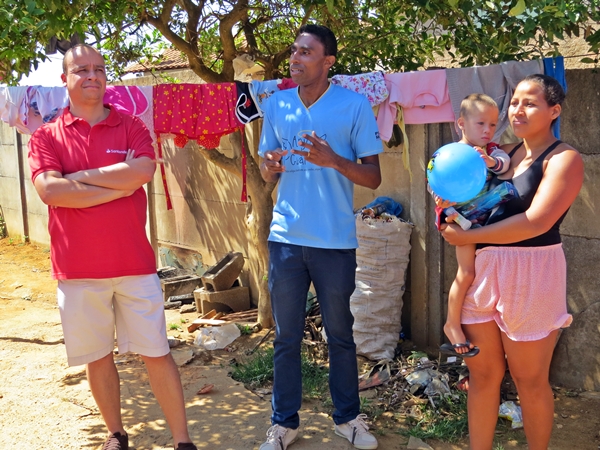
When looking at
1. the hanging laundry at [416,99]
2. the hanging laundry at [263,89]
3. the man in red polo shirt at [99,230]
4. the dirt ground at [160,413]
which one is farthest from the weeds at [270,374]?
the hanging laundry at [263,89]

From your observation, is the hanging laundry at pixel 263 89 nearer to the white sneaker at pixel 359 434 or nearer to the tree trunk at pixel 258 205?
the tree trunk at pixel 258 205

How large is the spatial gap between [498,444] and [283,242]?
5.54ft

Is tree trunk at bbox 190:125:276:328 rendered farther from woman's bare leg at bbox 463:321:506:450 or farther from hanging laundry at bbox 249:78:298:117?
woman's bare leg at bbox 463:321:506:450

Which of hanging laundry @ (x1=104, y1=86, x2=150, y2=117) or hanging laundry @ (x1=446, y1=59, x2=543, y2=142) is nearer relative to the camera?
hanging laundry @ (x1=446, y1=59, x2=543, y2=142)

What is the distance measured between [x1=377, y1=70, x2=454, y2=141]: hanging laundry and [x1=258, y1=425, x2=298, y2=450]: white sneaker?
2085 millimetres

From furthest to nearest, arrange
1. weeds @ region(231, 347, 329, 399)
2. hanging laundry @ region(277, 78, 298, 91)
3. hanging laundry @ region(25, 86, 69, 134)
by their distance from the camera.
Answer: hanging laundry @ region(25, 86, 69, 134) → hanging laundry @ region(277, 78, 298, 91) → weeds @ region(231, 347, 329, 399)

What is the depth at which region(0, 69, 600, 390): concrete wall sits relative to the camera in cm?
405

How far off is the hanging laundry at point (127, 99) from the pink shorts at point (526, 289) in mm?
2914

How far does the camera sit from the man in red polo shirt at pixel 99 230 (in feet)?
10.1

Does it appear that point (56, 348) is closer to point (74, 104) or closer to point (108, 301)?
point (108, 301)

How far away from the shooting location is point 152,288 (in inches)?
126

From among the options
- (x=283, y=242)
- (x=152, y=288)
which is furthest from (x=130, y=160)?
(x=283, y=242)

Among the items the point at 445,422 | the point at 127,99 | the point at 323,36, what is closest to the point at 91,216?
the point at 323,36

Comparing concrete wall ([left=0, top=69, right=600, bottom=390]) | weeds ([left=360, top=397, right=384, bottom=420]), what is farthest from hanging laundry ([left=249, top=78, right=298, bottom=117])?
weeds ([left=360, top=397, right=384, bottom=420])
